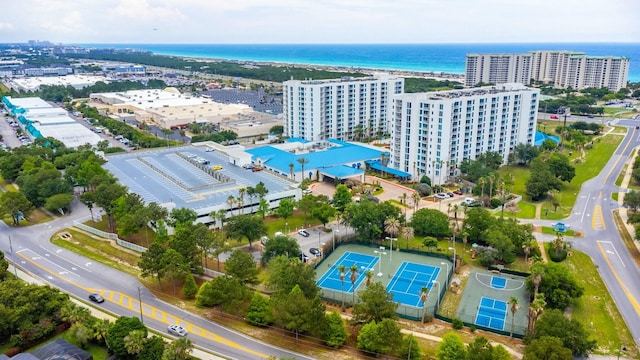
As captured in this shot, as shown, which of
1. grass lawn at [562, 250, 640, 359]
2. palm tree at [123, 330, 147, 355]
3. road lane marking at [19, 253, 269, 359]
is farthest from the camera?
grass lawn at [562, 250, 640, 359]

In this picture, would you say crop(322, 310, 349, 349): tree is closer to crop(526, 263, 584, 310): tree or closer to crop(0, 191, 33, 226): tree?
crop(526, 263, 584, 310): tree

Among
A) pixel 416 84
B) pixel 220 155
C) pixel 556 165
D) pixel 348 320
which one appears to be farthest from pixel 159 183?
pixel 416 84

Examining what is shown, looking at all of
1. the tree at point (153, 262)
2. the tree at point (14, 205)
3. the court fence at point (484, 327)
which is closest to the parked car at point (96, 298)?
the tree at point (153, 262)

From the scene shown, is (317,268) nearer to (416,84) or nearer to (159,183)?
(159,183)

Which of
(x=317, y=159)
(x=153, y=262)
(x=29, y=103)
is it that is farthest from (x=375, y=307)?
(x=29, y=103)

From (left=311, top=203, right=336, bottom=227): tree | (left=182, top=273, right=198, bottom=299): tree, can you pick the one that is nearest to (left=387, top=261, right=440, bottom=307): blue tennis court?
(left=311, top=203, right=336, bottom=227): tree

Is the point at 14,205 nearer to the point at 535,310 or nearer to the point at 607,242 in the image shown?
the point at 535,310
